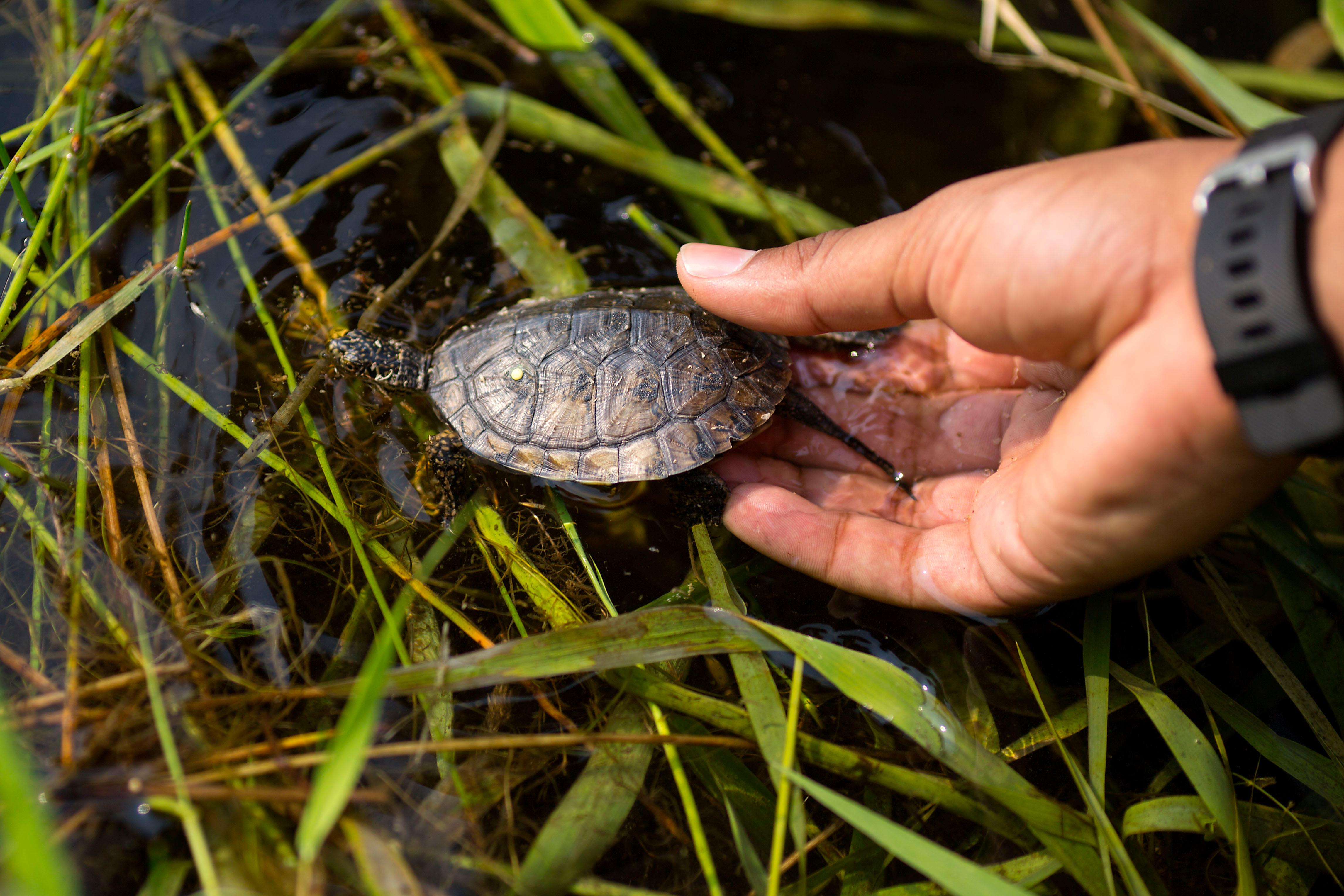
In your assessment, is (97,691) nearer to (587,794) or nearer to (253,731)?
(253,731)

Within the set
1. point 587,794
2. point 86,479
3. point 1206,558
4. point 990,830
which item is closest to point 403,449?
point 86,479

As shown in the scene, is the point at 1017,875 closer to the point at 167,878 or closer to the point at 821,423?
the point at 821,423

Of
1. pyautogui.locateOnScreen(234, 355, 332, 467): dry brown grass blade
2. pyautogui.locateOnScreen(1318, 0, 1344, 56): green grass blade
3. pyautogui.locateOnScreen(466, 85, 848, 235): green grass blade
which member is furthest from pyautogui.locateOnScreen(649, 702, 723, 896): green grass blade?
pyautogui.locateOnScreen(1318, 0, 1344, 56): green grass blade

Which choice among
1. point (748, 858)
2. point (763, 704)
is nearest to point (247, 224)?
point (763, 704)

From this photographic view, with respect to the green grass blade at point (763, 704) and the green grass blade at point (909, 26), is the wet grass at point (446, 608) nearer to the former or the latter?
the green grass blade at point (763, 704)

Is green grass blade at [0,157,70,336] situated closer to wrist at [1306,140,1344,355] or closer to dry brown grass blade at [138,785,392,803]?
dry brown grass blade at [138,785,392,803]
